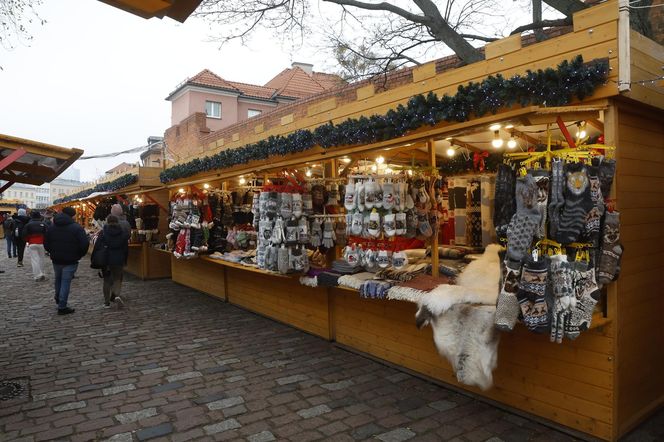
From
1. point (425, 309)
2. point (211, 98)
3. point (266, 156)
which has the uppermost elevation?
point (211, 98)

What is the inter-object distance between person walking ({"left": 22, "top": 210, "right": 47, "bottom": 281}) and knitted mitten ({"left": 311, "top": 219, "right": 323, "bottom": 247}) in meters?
8.61

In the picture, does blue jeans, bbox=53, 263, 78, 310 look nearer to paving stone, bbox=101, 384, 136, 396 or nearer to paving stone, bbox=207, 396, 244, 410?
paving stone, bbox=101, 384, 136, 396

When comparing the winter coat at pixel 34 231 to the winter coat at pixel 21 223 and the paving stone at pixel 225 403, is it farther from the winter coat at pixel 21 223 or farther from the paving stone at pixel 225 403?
the paving stone at pixel 225 403

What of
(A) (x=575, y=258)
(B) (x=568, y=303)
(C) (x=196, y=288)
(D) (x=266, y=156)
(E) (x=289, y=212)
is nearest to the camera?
(B) (x=568, y=303)

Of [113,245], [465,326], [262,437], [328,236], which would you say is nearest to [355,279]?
[328,236]

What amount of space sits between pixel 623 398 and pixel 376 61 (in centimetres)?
1105

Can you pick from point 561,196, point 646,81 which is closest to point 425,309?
point 561,196

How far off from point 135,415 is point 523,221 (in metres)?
3.65

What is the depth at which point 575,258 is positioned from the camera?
340 cm

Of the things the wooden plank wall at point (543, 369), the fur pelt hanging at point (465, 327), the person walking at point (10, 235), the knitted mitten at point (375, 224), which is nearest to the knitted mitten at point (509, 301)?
the fur pelt hanging at point (465, 327)

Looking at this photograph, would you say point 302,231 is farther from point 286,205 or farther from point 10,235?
point 10,235

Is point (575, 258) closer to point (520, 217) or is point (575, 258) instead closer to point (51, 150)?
point (520, 217)

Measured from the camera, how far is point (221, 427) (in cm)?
380

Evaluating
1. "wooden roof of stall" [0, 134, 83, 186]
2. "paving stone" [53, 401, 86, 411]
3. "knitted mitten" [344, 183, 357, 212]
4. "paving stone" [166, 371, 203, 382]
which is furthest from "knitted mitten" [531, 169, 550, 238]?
"wooden roof of stall" [0, 134, 83, 186]
